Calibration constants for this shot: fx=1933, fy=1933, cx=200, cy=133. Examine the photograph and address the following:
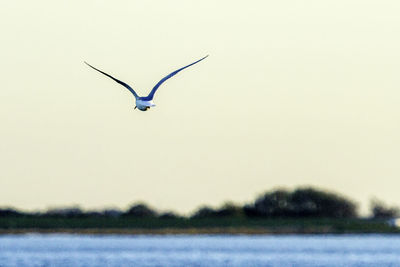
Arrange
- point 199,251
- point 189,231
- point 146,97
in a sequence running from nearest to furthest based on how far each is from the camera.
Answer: point 146,97
point 199,251
point 189,231

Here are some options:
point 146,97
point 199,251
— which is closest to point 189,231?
point 199,251

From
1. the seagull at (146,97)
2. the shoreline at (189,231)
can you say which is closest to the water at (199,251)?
the shoreline at (189,231)

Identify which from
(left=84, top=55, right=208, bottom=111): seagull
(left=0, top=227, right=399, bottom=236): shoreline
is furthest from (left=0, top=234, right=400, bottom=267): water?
(left=84, top=55, right=208, bottom=111): seagull

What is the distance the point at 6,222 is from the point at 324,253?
4088 centimetres

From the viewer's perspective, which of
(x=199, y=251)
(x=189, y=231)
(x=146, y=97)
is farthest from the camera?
(x=189, y=231)

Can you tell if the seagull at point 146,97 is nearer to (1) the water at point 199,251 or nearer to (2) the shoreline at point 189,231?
(1) the water at point 199,251

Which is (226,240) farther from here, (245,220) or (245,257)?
(245,257)

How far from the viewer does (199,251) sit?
465ft

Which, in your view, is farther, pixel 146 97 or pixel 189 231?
pixel 189 231

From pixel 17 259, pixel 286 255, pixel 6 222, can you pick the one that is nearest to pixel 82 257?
pixel 17 259

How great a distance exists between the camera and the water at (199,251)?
403ft

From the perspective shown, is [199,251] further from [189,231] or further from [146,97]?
[146,97]

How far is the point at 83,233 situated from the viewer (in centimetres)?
17300

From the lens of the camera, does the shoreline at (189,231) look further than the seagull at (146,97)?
Yes
